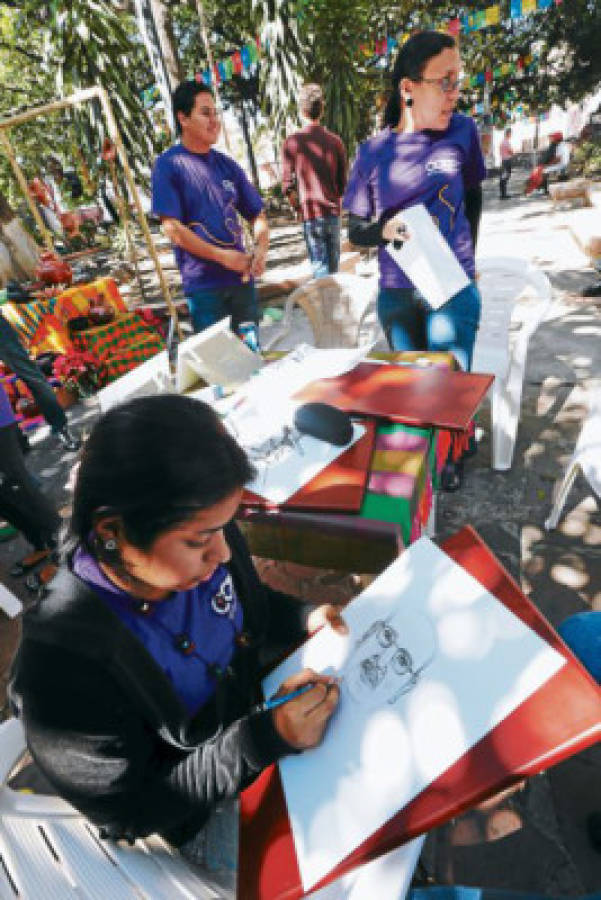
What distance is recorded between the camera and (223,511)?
0.82m

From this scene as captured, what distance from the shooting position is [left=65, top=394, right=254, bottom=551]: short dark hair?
0.73 m

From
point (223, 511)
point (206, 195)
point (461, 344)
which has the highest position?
point (206, 195)

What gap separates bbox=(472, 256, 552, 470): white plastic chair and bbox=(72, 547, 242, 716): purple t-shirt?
207cm

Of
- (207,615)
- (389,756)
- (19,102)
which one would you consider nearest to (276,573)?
(207,615)

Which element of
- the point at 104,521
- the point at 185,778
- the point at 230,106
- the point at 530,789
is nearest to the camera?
the point at 104,521

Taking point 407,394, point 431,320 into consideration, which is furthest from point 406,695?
point 431,320

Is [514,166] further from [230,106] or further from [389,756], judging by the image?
[389,756]

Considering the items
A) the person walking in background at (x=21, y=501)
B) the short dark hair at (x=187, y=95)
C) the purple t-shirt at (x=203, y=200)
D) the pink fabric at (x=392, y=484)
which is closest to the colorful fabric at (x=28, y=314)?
the person walking in background at (x=21, y=501)

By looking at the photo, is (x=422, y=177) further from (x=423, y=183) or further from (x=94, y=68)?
(x=94, y=68)

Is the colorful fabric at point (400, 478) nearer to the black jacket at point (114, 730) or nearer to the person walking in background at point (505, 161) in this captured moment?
the black jacket at point (114, 730)

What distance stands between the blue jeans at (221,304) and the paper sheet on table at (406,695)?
2.18 metres

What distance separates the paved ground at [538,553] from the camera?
4.39ft

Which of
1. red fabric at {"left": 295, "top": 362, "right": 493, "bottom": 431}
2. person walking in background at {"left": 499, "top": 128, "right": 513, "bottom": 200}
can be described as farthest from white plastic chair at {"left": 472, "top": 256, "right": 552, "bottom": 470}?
person walking in background at {"left": 499, "top": 128, "right": 513, "bottom": 200}

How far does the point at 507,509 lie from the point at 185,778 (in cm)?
213
